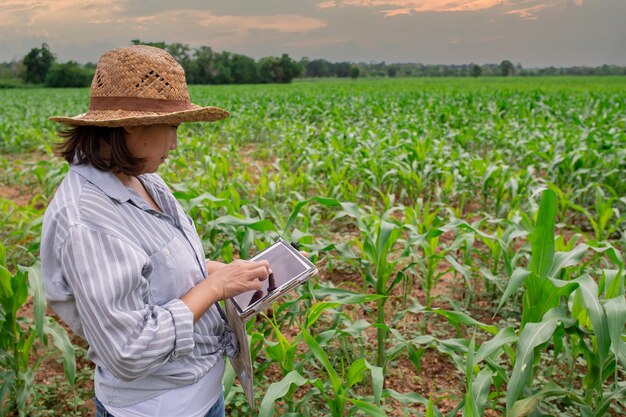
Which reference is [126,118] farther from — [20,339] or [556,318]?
[20,339]

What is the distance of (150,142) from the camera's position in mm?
1277

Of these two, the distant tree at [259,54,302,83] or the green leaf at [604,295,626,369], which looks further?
the distant tree at [259,54,302,83]

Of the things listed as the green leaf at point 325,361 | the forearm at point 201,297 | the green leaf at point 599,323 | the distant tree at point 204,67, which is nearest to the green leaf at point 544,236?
the green leaf at point 599,323

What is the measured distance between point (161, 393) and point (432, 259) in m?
2.19

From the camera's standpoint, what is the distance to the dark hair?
1254mm

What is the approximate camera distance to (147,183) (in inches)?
57.2

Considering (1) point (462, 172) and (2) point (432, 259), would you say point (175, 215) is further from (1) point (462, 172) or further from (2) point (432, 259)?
(1) point (462, 172)

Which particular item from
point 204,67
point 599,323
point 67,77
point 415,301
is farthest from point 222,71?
point 599,323

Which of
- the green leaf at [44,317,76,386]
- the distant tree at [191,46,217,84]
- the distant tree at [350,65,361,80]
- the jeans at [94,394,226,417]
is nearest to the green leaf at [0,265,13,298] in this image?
the green leaf at [44,317,76,386]

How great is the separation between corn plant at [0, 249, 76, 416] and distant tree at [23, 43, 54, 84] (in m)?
71.3

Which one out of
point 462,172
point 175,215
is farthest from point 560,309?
point 462,172

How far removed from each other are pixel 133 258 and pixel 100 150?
31 centimetres

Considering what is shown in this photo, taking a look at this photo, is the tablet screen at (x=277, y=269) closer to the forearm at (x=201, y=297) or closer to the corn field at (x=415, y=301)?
the forearm at (x=201, y=297)

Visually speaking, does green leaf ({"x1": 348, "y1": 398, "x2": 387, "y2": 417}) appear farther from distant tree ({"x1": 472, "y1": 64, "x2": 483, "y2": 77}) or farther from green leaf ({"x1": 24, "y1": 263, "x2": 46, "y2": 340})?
distant tree ({"x1": 472, "y1": 64, "x2": 483, "y2": 77})
